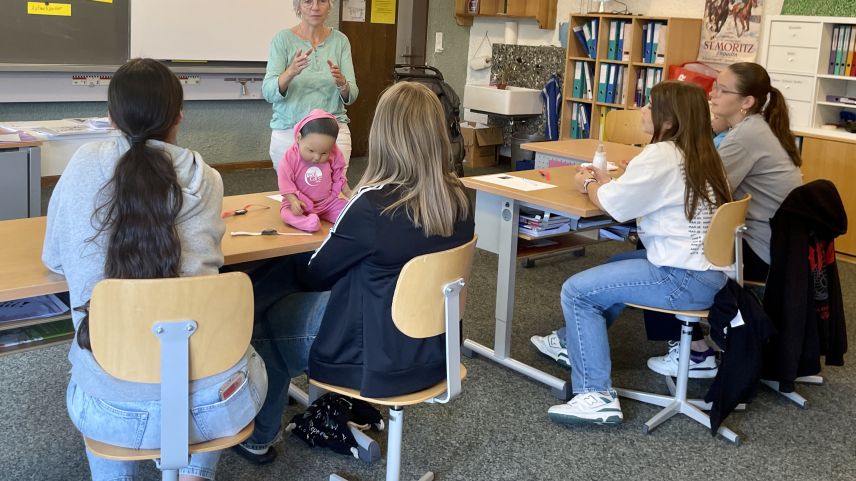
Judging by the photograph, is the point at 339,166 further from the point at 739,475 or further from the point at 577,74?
the point at 577,74

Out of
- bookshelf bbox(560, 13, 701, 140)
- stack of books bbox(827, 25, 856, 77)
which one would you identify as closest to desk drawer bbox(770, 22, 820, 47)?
stack of books bbox(827, 25, 856, 77)

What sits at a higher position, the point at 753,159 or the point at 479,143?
the point at 753,159

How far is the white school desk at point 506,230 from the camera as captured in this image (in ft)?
10.0

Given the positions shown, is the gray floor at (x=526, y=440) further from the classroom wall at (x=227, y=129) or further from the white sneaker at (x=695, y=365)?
the classroom wall at (x=227, y=129)

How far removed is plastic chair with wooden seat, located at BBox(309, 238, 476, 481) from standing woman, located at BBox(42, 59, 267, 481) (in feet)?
1.37

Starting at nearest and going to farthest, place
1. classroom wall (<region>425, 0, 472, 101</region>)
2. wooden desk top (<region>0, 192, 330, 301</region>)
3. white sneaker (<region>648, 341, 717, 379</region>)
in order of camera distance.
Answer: wooden desk top (<region>0, 192, 330, 301</region>), white sneaker (<region>648, 341, 717, 379</region>), classroom wall (<region>425, 0, 472, 101</region>)

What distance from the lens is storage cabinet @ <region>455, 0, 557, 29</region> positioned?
731cm

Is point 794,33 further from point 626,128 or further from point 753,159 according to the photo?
point 753,159

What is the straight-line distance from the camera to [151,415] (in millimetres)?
1728

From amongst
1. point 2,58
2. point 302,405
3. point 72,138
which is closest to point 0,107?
point 2,58

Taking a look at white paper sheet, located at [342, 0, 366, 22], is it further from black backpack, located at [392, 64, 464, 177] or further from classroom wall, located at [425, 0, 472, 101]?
black backpack, located at [392, 64, 464, 177]

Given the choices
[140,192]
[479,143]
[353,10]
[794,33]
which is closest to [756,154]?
[140,192]

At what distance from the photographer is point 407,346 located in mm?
2062

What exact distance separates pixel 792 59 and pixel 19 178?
175 inches
